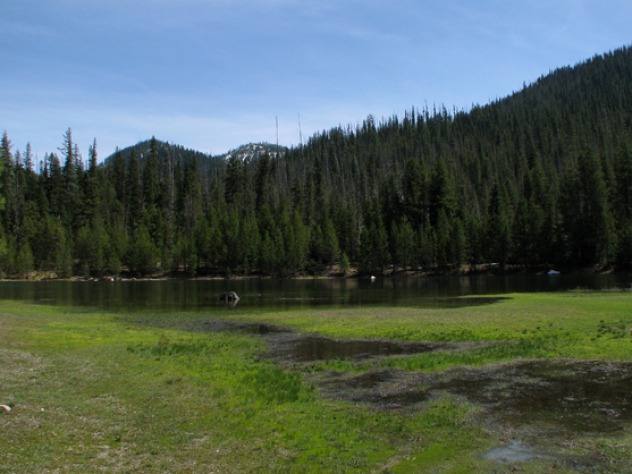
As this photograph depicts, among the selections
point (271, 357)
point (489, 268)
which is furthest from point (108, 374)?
point (489, 268)

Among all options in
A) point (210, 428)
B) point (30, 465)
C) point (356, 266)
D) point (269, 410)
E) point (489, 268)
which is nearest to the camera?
point (30, 465)

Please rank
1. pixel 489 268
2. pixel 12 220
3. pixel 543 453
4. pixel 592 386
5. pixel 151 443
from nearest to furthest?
pixel 543 453
pixel 151 443
pixel 592 386
pixel 489 268
pixel 12 220

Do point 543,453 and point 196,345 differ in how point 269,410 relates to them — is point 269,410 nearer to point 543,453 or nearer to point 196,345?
point 543,453

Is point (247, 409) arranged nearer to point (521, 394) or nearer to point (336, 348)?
point (521, 394)

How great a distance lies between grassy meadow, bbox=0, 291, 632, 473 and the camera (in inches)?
459

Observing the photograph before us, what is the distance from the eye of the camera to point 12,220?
164 m

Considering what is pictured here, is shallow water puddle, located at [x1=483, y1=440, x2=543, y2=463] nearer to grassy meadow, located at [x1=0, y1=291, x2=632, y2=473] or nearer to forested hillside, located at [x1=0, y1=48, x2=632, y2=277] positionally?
grassy meadow, located at [x1=0, y1=291, x2=632, y2=473]

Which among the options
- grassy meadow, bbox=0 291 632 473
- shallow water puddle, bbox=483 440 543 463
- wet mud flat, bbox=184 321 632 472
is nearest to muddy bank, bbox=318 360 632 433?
wet mud flat, bbox=184 321 632 472

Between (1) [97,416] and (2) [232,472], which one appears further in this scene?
(1) [97,416]

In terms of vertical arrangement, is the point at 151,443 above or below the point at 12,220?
below

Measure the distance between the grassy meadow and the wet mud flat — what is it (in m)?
0.24

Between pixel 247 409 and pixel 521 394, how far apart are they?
9615 mm

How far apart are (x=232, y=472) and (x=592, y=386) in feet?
44.8

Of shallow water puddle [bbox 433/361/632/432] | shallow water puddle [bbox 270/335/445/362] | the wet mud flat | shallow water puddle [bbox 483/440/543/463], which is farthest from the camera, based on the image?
shallow water puddle [bbox 270/335/445/362]
